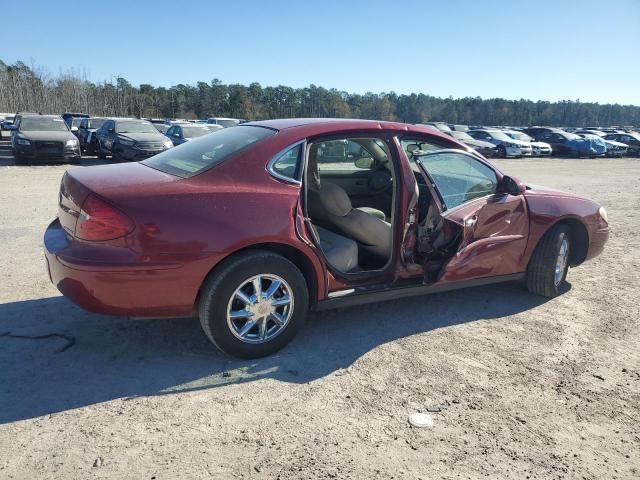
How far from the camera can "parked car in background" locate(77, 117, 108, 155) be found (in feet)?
64.1

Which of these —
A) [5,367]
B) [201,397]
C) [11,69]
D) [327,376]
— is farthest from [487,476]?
[11,69]

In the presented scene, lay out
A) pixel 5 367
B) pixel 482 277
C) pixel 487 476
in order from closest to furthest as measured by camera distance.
→ pixel 487 476, pixel 5 367, pixel 482 277

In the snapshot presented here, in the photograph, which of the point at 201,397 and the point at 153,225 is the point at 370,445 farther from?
the point at 153,225

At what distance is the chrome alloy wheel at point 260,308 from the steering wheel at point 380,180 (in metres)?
2.02

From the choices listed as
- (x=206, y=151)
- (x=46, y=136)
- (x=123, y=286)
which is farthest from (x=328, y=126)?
(x=46, y=136)

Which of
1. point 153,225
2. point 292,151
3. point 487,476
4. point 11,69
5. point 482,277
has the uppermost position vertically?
point 11,69

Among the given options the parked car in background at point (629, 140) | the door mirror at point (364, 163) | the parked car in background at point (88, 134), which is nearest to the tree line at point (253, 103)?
the parked car in background at point (629, 140)

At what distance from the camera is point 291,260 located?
3523 millimetres

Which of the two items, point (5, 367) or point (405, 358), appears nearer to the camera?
point (5, 367)

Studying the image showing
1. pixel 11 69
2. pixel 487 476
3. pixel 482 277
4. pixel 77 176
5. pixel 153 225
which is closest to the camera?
pixel 487 476

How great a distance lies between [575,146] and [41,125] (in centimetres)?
2851

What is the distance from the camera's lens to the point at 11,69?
5962 cm

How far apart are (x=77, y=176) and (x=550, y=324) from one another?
3958 millimetres

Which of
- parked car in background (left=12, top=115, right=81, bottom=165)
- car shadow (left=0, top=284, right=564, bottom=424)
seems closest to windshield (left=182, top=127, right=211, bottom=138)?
parked car in background (left=12, top=115, right=81, bottom=165)
